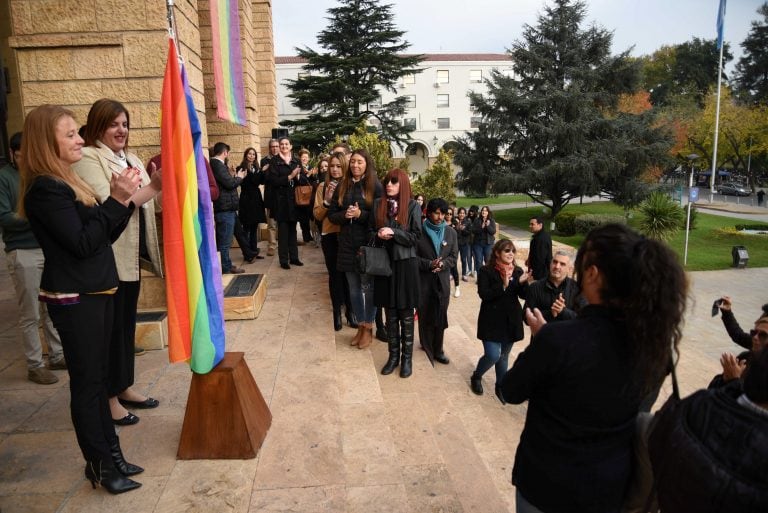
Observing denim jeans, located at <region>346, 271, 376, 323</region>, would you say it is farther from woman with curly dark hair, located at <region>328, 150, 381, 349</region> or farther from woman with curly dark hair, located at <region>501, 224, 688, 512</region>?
woman with curly dark hair, located at <region>501, 224, 688, 512</region>

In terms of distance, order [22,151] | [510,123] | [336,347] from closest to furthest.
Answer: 1. [22,151]
2. [336,347]
3. [510,123]

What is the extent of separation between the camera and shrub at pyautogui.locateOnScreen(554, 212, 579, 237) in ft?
80.8

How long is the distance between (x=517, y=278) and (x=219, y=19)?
21.7 feet

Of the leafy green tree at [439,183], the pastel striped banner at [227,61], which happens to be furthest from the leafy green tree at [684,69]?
the pastel striped banner at [227,61]

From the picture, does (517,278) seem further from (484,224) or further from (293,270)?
(484,224)

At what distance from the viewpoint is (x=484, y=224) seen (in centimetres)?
1235

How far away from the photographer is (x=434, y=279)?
5898 millimetres

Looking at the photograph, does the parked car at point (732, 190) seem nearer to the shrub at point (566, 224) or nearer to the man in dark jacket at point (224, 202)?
the shrub at point (566, 224)

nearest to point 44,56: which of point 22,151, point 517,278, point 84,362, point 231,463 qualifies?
point 22,151

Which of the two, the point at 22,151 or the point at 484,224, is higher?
the point at 22,151

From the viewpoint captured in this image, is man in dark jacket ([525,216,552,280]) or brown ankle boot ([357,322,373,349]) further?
man in dark jacket ([525,216,552,280])

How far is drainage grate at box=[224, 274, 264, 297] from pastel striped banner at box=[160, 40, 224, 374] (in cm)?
280

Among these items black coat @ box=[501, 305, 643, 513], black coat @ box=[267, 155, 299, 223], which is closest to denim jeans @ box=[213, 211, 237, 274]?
black coat @ box=[267, 155, 299, 223]

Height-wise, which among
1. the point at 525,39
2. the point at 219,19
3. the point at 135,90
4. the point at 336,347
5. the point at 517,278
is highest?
the point at 525,39
